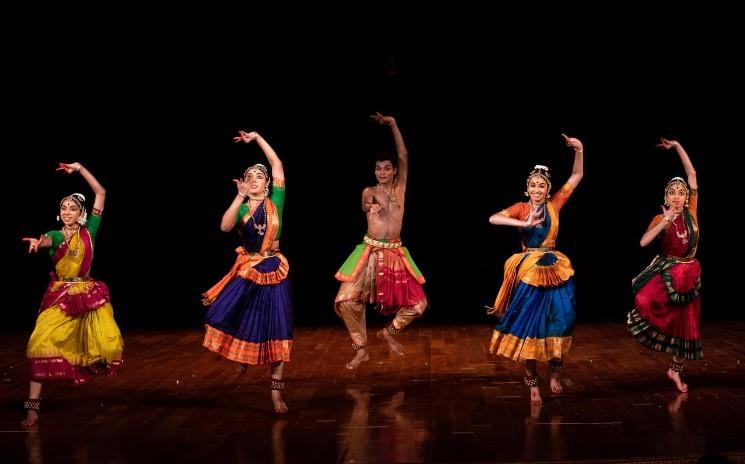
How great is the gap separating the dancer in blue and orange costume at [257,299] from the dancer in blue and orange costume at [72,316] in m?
0.55

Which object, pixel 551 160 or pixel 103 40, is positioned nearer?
pixel 103 40

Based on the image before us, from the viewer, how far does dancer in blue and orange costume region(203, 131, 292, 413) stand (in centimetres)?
462

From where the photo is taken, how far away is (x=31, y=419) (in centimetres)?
437

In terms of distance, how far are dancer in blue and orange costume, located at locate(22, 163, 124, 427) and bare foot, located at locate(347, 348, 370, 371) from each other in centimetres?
162

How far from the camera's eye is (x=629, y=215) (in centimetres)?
836

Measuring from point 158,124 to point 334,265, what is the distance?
1.97 meters

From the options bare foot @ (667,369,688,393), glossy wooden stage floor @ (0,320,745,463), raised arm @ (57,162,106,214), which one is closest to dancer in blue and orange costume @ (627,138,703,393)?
bare foot @ (667,369,688,393)

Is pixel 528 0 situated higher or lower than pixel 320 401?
higher

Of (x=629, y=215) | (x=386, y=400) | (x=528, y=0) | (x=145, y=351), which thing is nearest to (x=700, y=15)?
(x=528, y=0)

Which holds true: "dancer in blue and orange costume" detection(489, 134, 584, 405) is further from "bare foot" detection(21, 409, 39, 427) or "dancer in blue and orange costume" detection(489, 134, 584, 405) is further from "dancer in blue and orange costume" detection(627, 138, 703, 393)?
"bare foot" detection(21, 409, 39, 427)

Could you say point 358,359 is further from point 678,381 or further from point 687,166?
point 687,166

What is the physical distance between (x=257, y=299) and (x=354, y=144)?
12.5ft

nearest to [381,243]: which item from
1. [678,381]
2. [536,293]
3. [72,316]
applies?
[536,293]

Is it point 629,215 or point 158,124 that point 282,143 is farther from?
point 629,215
